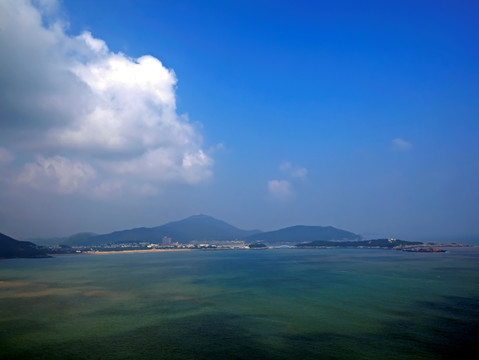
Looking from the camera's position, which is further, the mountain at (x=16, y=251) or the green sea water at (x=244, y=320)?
the mountain at (x=16, y=251)

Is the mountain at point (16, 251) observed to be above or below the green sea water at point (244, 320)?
above

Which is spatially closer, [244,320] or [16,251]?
[244,320]

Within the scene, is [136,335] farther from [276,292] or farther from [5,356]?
[276,292]

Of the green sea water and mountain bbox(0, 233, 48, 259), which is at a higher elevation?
mountain bbox(0, 233, 48, 259)

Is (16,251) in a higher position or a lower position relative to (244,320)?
higher

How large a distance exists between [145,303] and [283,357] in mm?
16260

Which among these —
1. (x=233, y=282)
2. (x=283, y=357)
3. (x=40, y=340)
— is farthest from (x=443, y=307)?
(x=40, y=340)

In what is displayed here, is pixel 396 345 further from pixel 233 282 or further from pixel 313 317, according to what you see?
pixel 233 282

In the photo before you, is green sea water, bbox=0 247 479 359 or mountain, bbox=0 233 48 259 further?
mountain, bbox=0 233 48 259

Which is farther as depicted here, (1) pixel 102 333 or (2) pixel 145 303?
(2) pixel 145 303

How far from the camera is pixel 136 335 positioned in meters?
19.0

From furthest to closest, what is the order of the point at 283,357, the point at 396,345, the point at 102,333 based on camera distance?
the point at 102,333 < the point at 396,345 < the point at 283,357

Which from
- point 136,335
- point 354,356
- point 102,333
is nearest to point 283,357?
point 354,356

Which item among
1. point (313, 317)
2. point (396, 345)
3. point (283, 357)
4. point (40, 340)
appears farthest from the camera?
point (313, 317)
